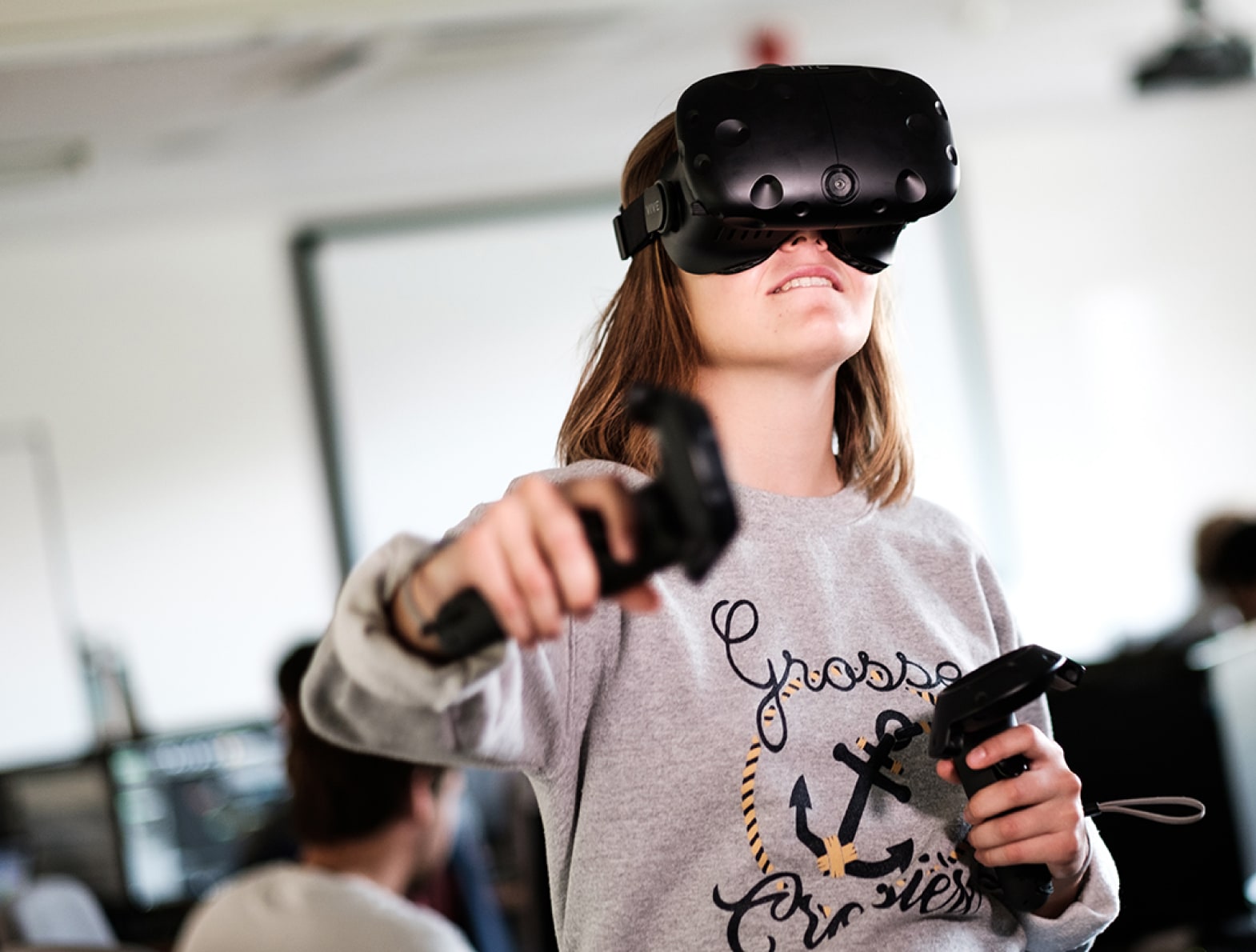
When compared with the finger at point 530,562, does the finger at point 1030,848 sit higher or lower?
lower

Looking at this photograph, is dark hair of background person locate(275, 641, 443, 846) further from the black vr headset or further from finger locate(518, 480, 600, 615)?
finger locate(518, 480, 600, 615)

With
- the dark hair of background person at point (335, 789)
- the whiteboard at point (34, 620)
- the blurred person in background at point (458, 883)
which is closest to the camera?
the dark hair of background person at point (335, 789)

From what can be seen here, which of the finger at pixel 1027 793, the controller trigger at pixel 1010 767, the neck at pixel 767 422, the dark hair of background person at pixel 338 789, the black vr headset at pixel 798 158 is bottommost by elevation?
the dark hair of background person at pixel 338 789

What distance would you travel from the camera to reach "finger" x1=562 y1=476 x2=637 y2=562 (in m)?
0.53

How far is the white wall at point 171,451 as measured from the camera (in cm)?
529

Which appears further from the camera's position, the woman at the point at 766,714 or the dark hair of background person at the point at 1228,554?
the dark hair of background person at the point at 1228,554

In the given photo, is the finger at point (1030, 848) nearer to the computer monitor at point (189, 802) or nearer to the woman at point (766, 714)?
the woman at point (766, 714)

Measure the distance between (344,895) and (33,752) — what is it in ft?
13.2

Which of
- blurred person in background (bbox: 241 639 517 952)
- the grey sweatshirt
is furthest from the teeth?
blurred person in background (bbox: 241 639 517 952)

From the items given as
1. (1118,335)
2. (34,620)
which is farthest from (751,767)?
(1118,335)

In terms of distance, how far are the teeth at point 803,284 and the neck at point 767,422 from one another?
58 millimetres

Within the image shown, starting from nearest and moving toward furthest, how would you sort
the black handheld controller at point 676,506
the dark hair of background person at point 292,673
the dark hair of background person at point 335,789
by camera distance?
the black handheld controller at point 676,506
the dark hair of background person at point 335,789
the dark hair of background person at point 292,673

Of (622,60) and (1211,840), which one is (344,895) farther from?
(622,60)

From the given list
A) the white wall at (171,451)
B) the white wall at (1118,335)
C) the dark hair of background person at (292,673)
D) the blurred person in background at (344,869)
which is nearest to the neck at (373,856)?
the blurred person in background at (344,869)
